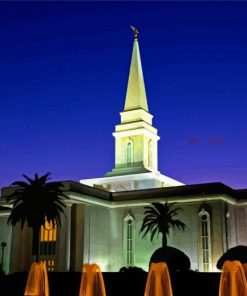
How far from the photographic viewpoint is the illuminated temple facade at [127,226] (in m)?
47.0

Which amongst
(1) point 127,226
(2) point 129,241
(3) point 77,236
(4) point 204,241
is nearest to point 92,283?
(3) point 77,236

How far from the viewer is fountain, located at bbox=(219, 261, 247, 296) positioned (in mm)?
18594

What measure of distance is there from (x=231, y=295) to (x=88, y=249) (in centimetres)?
3160

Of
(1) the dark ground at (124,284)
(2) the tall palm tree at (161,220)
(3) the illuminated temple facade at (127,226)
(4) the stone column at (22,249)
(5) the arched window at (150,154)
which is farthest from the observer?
(5) the arched window at (150,154)

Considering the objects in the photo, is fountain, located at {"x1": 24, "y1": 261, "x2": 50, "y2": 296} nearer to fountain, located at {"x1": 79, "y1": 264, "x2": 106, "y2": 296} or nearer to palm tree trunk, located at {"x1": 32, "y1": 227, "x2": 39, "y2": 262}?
fountain, located at {"x1": 79, "y1": 264, "x2": 106, "y2": 296}

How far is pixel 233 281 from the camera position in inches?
734

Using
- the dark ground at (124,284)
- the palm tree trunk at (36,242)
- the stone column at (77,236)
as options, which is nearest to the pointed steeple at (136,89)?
the stone column at (77,236)

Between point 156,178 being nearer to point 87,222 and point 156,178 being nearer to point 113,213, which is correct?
point 113,213

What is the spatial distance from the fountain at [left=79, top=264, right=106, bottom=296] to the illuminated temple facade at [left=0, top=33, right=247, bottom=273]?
24.4 meters

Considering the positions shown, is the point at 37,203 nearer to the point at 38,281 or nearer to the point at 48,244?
the point at 48,244

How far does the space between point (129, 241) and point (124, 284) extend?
25.3 m

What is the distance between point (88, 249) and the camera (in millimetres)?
49000

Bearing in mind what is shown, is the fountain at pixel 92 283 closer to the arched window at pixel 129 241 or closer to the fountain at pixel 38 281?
the fountain at pixel 38 281

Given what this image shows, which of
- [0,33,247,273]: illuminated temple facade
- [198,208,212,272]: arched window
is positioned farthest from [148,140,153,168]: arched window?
[198,208,212,272]: arched window
